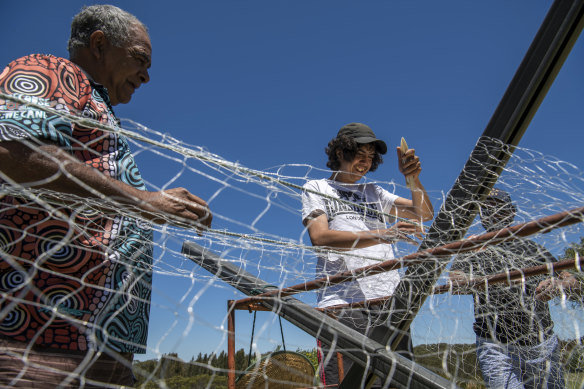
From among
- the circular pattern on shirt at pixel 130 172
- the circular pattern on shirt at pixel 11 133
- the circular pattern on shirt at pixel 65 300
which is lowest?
the circular pattern on shirt at pixel 65 300

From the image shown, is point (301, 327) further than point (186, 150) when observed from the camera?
Yes

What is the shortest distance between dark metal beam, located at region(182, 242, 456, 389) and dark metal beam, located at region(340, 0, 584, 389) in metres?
0.08

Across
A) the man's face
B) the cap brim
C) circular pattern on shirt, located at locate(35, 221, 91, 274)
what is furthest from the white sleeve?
circular pattern on shirt, located at locate(35, 221, 91, 274)

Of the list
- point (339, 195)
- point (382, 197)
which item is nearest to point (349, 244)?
point (339, 195)

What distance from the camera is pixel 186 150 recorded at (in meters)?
1.09

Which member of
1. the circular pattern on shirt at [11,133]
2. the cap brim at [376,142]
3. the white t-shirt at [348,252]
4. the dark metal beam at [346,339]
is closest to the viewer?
the circular pattern on shirt at [11,133]

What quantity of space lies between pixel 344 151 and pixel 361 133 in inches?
5.1

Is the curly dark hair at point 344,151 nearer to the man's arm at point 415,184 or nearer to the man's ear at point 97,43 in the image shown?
the man's arm at point 415,184

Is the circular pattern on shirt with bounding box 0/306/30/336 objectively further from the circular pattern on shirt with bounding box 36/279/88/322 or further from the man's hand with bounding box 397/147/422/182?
the man's hand with bounding box 397/147/422/182

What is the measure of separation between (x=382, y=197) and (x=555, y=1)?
116 cm

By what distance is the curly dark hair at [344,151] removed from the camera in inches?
77.5

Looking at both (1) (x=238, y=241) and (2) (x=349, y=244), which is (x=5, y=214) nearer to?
(1) (x=238, y=241)

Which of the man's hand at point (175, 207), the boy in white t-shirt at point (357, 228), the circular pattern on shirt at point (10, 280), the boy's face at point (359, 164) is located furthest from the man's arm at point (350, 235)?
the circular pattern on shirt at point (10, 280)

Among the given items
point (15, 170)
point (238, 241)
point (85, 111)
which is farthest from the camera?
point (238, 241)
